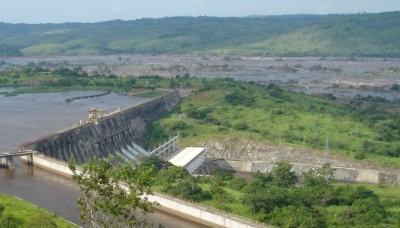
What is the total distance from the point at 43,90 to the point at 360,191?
73181mm

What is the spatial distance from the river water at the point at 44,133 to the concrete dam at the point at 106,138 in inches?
164

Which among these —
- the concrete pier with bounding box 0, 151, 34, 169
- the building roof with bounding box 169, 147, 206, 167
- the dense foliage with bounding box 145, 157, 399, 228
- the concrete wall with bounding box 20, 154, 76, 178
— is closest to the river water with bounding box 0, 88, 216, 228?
the concrete wall with bounding box 20, 154, 76, 178

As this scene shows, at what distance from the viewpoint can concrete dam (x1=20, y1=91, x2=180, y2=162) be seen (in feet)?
182

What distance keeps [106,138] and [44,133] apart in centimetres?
751

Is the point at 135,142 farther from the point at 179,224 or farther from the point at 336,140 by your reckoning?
the point at 179,224

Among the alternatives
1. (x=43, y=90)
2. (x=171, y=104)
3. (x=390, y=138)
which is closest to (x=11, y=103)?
(x=43, y=90)

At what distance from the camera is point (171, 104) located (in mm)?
91188

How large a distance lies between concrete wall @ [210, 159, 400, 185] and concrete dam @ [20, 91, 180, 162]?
10.4 meters

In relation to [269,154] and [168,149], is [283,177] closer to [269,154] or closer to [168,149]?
[269,154]

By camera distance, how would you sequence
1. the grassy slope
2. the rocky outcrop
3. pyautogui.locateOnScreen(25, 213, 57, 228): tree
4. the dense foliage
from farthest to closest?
the grassy slope → the rocky outcrop → the dense foliage → pyautogui.locateOnScreen(25, 213, 57, 228): tree

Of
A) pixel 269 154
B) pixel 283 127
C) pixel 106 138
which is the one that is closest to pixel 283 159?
pixel 269 154

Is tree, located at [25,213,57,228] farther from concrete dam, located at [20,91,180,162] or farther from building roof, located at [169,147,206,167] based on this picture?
building roof, located at [169,147,206,167]

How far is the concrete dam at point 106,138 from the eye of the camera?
55.3 meters

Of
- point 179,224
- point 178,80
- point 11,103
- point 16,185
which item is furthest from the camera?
point 178,80
